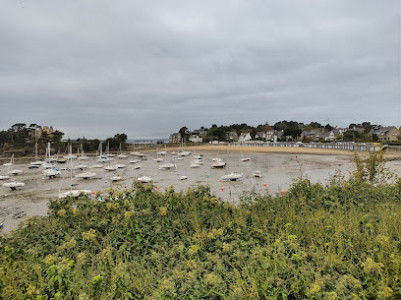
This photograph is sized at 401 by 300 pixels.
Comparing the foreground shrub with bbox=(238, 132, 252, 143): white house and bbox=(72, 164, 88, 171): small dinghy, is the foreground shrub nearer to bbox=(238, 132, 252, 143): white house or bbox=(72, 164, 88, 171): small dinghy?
bbox=(72, 164, 88, 171): small dinghy

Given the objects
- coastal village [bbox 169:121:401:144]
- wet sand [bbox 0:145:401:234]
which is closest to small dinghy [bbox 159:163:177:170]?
wet sand [bbox 0:145:401:234]

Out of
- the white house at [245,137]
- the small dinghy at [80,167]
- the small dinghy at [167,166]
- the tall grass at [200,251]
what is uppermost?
the white house at [245,137]

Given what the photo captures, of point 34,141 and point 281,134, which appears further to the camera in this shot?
point 281,134

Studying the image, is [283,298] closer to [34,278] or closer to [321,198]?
[34,278]

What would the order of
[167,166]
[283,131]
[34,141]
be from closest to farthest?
1. [167,166]
2. [34,141]
3. [283,131]

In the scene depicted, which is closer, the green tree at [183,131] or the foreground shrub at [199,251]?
the foreground shrub at [199,251]

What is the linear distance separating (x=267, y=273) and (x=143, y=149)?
12402 centimetres

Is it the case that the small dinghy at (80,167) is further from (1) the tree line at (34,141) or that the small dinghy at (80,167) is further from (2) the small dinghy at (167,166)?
(1) the tree line at (34,141)

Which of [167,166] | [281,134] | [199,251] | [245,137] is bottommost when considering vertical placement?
[167,166]

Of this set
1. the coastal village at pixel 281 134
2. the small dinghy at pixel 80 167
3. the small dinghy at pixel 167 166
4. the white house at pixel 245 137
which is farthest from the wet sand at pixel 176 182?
the white house at pixel 245 137

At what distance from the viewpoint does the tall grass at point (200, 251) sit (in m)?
3.39

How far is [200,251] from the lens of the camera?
4855 millimetres

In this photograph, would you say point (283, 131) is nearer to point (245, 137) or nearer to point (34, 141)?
point (245, 137)

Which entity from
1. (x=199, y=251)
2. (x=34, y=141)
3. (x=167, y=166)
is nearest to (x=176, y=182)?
(x=167, y=166)
